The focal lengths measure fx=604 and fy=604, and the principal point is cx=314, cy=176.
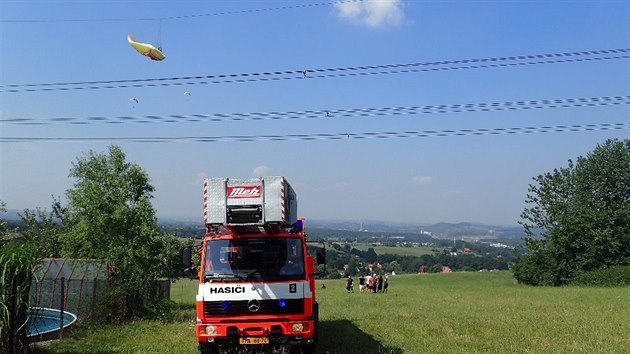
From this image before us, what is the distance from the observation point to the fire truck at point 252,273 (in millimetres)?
11422

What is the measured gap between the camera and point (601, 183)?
2308 inches

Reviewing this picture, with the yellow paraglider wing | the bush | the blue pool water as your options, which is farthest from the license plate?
the bush

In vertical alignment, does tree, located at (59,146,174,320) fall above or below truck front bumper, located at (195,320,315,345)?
above

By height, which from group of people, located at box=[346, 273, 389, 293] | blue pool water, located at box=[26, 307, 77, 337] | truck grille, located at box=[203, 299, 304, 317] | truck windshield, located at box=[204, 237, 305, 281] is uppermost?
truck windshield, located at box=[204, 237, 305, 281]

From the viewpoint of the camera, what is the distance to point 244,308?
11539 millimetres

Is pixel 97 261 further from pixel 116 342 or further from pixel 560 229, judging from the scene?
pixel 560 229

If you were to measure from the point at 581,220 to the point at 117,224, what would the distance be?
1846 inches

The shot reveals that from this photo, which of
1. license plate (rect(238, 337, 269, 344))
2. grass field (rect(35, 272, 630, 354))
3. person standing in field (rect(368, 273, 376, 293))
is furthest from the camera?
person standing in field (rect(368, 273, 376, 293))

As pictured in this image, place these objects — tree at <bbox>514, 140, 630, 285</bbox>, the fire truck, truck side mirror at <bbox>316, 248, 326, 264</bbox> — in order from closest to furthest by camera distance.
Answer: the fire truck, truck side mirror at <bbox>316, 248, 326, 264</bbox>, tree at <bbox>514, 140, 630, 285</bbox>

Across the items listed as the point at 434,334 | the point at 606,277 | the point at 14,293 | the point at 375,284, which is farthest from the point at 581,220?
the point at 14,293

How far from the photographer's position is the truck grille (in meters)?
11.5

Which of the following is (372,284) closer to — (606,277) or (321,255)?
(606,277)

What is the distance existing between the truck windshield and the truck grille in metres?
0.46

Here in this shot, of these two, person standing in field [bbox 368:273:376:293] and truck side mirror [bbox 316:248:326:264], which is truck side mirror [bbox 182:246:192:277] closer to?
truck side mirror [bbox 316:248:326:264]
